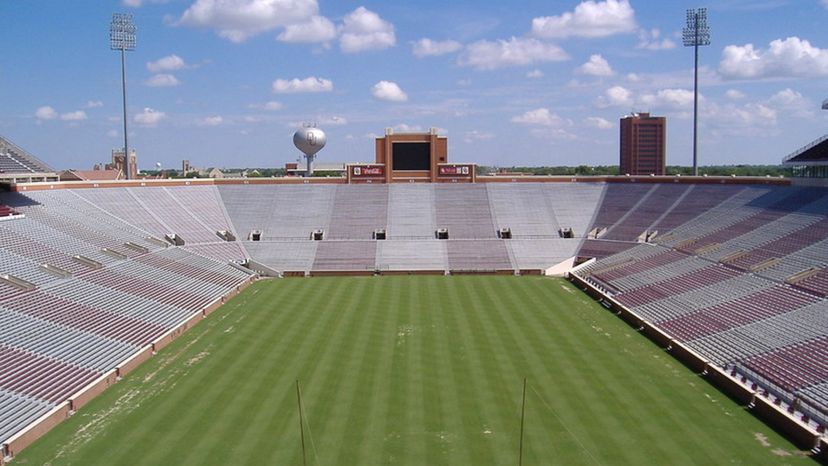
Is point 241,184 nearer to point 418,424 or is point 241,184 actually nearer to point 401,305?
point 401,305

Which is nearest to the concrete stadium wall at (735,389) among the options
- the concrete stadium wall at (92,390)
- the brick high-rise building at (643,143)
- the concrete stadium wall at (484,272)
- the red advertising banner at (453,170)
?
the concrete stadium wall at (484,272)

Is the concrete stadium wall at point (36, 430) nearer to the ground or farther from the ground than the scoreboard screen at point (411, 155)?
nearer to the ground

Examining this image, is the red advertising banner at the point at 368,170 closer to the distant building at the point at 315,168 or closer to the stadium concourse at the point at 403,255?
the stadium concourse at the point at 403,255

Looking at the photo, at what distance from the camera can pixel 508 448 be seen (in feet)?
61.6

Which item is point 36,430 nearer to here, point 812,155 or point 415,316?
point 415,316

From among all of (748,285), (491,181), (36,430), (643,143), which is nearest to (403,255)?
(491,181)

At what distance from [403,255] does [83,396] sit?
32559 mm

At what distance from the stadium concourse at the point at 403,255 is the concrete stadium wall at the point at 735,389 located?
0.20 meters

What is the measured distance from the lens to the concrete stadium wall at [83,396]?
63.2 feet

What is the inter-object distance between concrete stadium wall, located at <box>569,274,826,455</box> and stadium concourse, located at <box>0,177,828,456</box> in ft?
0.66


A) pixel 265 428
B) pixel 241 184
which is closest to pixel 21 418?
pixel 265 428

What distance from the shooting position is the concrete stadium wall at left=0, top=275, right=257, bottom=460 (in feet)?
63.2

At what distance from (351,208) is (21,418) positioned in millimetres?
42429

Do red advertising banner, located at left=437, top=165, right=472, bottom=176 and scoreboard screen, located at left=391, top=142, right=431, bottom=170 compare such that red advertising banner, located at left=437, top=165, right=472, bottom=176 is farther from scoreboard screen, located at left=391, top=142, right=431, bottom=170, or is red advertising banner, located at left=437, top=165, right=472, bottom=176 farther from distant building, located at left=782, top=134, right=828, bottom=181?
distant building, located at left=782, top=134, right=828, bottom=181
